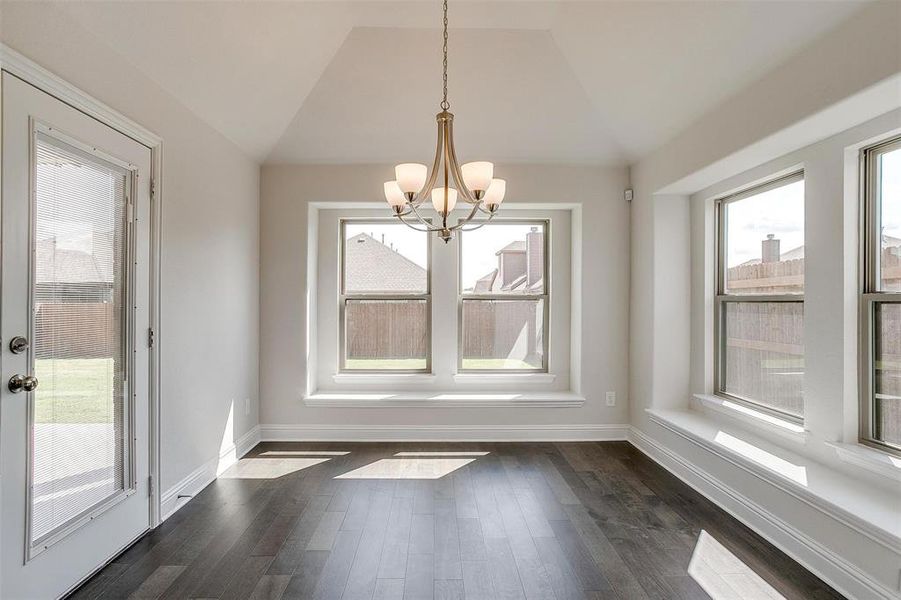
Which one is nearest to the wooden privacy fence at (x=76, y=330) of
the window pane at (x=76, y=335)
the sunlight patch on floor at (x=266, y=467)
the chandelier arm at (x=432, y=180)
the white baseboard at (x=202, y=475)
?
the window pane at (x=76, y=335)

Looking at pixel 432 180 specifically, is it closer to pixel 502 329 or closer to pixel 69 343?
pixel 69 343

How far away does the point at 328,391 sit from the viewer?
452 centimetres

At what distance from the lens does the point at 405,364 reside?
4664 mm

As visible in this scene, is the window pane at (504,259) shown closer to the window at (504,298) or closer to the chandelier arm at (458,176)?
the window at (504,298)

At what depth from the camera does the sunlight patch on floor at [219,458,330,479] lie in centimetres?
344

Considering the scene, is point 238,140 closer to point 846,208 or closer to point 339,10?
point 339,10

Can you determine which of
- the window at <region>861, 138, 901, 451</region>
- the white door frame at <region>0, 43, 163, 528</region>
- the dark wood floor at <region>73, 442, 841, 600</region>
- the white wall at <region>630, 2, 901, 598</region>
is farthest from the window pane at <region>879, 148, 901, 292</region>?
the white door frame at <region>0, 43, 163, 528</region>

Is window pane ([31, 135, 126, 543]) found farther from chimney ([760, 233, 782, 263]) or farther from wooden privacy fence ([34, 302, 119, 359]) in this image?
chimney ([760, 233, 782, 263])

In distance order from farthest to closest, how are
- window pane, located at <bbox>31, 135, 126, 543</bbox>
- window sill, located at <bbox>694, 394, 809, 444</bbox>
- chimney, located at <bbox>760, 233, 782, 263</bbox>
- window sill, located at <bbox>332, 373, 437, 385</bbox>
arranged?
1. window sill, located at <bbox>332, 373, 437, 385</bbox>
2. chimney, located at <bbox>760, 233, 782, 263</bbox>
3. window sill, located at <bbox>694, 394, 809, 444</bbox>
4. window pane, located at <bbox>31, 135, 126, 543</bbox>

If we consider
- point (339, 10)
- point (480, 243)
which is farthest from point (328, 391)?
point (339, 10)

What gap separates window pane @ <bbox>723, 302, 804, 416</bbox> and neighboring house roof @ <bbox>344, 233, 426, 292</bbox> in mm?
2730

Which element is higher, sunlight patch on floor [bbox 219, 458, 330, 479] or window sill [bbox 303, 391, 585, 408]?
window sill [bbox 303, 391, 585, 408]

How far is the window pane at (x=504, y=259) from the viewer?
A: 4.67 meters

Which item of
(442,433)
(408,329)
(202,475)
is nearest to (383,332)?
(408,329)
